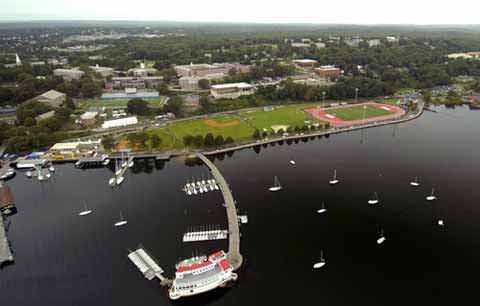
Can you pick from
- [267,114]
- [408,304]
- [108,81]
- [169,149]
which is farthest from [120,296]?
[108,81]

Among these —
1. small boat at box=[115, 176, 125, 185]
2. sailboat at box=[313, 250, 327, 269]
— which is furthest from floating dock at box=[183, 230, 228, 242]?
small boat at box=[115, 176, 125, 185]

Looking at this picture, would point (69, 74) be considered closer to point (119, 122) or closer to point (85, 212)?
point (119, 122)

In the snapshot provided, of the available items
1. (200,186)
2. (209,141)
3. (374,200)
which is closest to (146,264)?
(200,186)

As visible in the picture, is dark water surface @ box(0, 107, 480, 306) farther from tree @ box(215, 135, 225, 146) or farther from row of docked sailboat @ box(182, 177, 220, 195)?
tree @ box(215, 135, 225, 146)

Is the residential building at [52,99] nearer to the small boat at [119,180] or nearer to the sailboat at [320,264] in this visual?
the small boat at [119,180]

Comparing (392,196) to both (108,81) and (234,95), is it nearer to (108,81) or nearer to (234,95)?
(234,95)

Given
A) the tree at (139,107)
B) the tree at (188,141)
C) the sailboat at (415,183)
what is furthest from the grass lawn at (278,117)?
the sailboat at (415,183)
